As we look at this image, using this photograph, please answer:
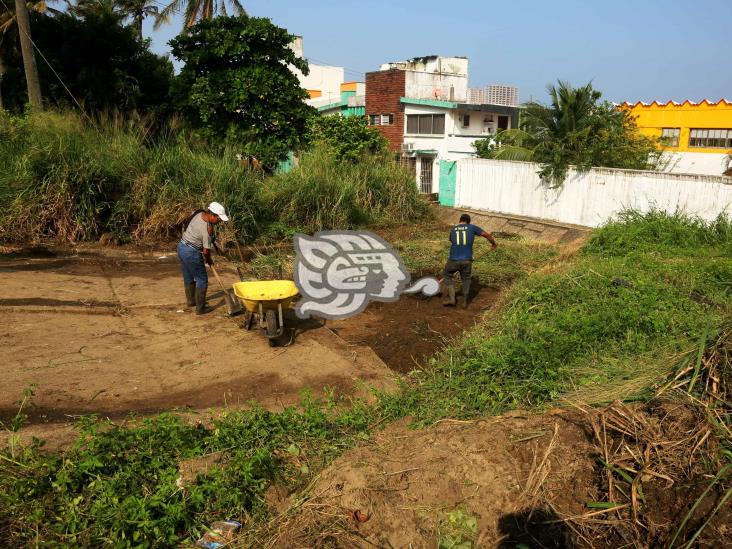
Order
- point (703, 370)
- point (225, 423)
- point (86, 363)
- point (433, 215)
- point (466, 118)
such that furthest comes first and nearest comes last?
point (466, 118) < point (433, 215) < point (86, 363) < point (225, 423) < point (703, 370)

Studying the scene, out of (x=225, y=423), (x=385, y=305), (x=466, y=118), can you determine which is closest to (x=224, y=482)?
(x=225, y=423)

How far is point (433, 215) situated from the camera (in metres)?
18.4

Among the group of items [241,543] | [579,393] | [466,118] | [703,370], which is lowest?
[241,543]

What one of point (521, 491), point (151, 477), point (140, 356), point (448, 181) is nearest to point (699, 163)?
point (448, 181)

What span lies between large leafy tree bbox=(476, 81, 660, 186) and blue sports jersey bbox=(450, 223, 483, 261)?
26.5ft

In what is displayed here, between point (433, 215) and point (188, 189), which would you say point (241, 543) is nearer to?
point (188, 189)

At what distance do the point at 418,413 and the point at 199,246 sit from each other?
4308 millimetres

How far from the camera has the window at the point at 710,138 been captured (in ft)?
96.4

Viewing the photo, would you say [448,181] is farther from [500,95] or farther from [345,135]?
[500,95]

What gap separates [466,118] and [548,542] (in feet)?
75.3

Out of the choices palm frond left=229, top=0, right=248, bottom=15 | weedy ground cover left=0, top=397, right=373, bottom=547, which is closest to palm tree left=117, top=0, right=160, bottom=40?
palm frond left=229, top=0, right=248, bottom=15

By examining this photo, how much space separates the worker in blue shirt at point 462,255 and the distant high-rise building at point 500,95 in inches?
773

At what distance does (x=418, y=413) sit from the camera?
17.5 feet

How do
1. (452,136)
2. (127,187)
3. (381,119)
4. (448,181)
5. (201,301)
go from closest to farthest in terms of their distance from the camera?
(201,301) < (127,187) < (448,181) < (452,136) < (381,119)
